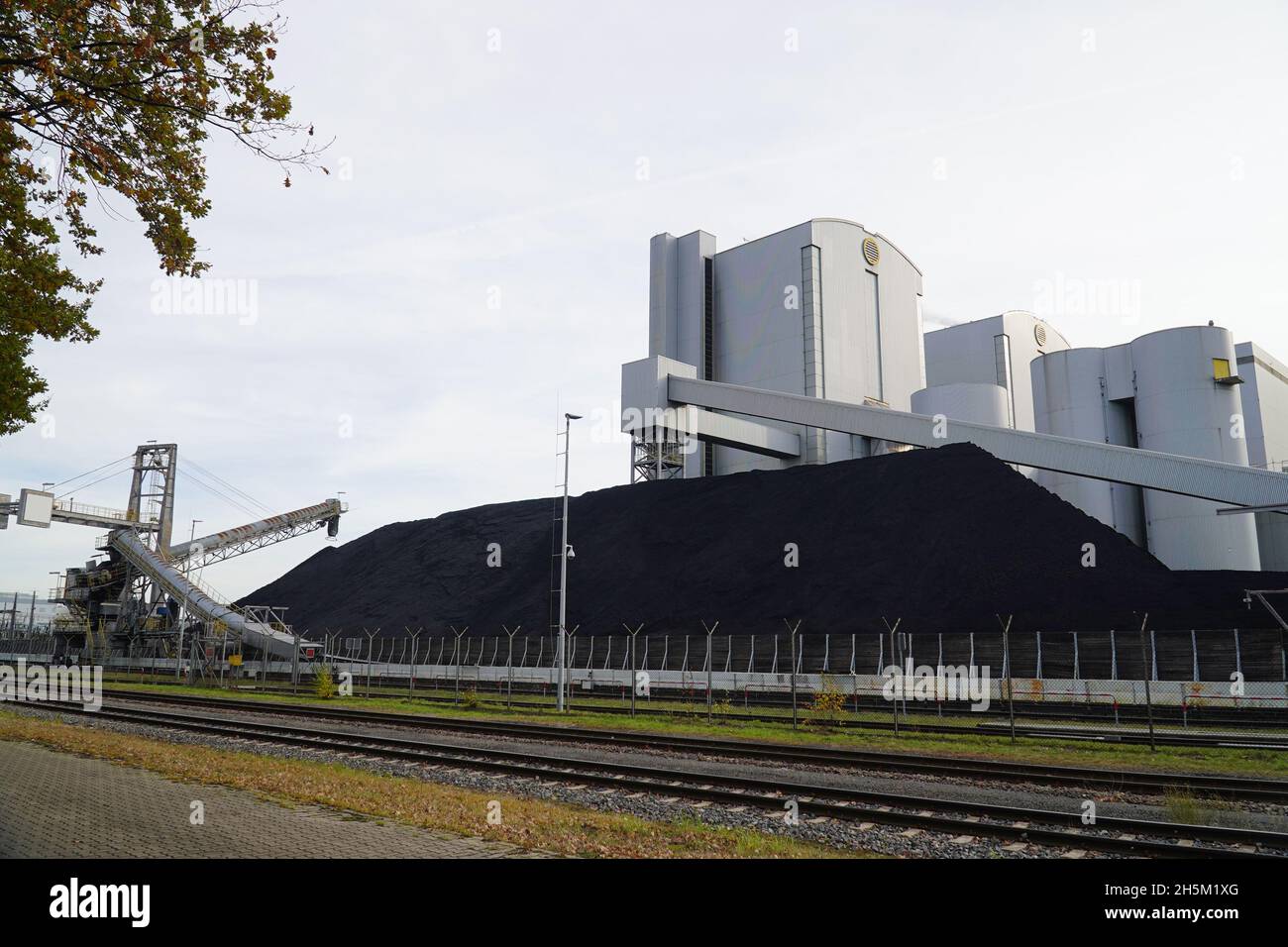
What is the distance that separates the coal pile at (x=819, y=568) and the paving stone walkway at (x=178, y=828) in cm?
3238

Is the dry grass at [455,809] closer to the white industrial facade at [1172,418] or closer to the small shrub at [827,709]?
the small shrub at [827,709]

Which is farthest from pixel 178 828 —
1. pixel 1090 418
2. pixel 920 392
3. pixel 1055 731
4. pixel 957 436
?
pixel 1090 418

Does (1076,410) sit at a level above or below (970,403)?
below

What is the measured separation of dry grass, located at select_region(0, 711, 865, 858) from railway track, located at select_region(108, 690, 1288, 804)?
668 cm

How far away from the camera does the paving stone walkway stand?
319 inches

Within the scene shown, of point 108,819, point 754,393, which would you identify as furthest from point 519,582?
point 108,819

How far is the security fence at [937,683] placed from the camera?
83.1 ft

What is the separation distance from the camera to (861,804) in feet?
40.5

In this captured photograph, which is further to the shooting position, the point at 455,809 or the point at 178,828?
the point at 455,809

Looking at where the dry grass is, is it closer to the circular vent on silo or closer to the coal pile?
the coal pile

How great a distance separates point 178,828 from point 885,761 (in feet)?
41.6

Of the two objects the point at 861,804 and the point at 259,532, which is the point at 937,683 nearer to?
the point at 861,804

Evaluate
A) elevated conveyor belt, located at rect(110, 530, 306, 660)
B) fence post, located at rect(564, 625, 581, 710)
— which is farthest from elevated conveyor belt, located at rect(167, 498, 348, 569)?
fence post, located at rect(564, 625, 581, 710)
